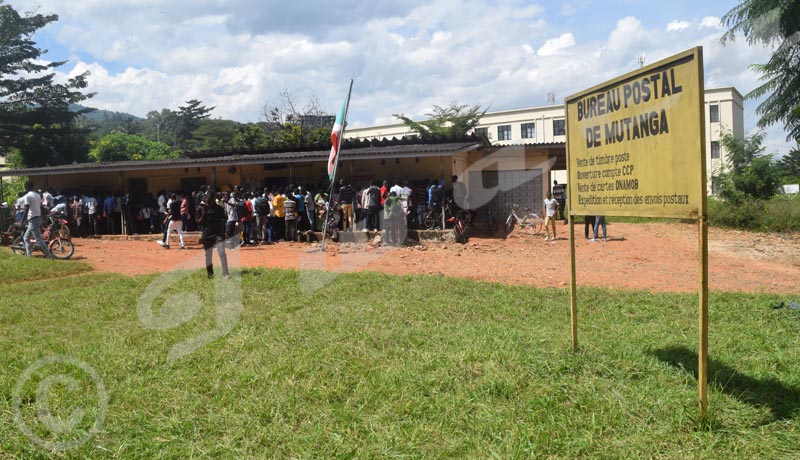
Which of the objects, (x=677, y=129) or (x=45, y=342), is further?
(x=45, y=342)

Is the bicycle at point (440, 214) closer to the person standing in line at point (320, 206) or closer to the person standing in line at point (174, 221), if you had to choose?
the person standing in line at point (320, 206)

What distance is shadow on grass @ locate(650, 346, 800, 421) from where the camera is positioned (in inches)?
143

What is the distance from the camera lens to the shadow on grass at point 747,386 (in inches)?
143

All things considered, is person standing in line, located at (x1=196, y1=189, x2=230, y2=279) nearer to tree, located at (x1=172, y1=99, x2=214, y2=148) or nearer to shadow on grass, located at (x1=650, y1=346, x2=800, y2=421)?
shadow on grass, located at (x1=650, y1=346, x2=800, y2=421)

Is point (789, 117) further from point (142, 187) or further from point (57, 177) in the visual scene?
point (57, 177)

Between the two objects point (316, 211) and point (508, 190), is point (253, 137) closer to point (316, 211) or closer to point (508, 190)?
point (508, 190)

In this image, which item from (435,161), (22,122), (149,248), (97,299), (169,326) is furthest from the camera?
(22,122)

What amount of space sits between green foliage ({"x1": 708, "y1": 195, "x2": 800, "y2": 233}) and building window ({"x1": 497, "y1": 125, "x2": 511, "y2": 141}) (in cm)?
3229

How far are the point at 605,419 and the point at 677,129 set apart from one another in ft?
6.25

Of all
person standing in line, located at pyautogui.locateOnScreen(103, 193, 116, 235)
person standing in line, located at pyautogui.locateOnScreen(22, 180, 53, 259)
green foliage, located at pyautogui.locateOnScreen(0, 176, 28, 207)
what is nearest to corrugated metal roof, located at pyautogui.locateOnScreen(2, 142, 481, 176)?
person standing in line, located at pyautogui.locateOnScreen(103, 193, 116, 235)

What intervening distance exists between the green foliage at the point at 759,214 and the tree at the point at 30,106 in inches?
1537

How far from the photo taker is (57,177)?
71.9 feet

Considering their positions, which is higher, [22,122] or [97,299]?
[22,122]

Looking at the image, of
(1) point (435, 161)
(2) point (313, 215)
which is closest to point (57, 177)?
(2) point (313, 215)
